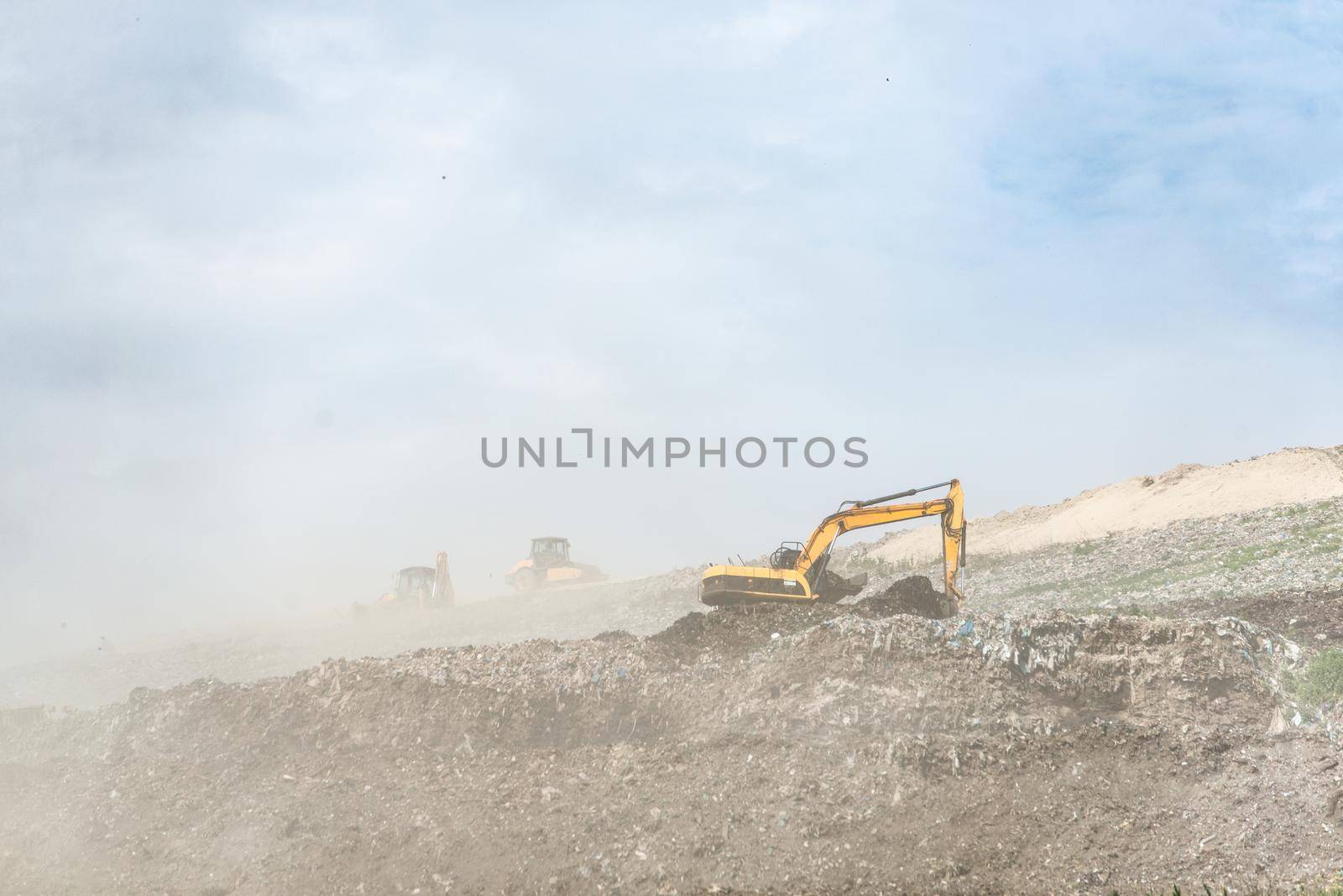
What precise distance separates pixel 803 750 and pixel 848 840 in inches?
51.9

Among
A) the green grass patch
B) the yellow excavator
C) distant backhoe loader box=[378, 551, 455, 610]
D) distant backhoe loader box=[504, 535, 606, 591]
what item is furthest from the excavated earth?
distant backhoe loader box=[504, 535, 606, 591]

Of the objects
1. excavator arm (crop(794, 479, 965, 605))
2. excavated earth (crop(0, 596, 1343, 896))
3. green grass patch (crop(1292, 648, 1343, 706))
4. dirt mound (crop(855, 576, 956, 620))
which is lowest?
excavated earth (crop(0, 596, 1343, 896))

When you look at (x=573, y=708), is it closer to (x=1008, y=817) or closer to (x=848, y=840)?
(x=848, y=840)

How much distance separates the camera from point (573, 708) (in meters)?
11.3

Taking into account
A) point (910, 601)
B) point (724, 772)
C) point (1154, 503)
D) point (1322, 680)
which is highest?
point (1154, 503)

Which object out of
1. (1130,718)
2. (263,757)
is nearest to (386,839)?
(263,757)

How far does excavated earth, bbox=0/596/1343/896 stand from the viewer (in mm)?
8211

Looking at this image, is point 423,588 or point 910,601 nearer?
point 910,601

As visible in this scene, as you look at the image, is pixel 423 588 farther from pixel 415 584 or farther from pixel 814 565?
pixel 814 565

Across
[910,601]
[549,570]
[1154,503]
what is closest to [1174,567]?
[910,601]

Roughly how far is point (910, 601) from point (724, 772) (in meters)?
6.75

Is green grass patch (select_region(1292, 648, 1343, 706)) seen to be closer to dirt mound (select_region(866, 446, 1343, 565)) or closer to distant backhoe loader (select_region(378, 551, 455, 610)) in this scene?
dirt mound (select_region(866, 446, 1343, 565))

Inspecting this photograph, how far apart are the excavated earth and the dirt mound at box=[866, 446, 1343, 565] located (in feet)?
58.3

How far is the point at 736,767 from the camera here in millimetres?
9578
